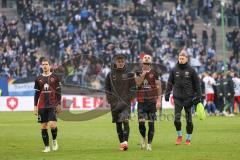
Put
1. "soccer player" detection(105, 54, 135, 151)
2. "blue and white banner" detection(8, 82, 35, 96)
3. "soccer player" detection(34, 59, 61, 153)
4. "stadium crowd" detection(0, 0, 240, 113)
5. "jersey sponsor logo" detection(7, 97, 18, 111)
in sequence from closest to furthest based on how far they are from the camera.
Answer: "soccer player" detection(105, 54, 135, 151)
"soccer player" detection(34, 59, 61, 153)
"jersey sponsor logo" detection(7, 97, 18, 111)
"blue and white banner" detection(8, 82, 35, 96)
"stadium crowd" detection(0, 0, 240, 113)

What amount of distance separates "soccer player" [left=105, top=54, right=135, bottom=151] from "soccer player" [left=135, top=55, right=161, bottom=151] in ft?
1.61

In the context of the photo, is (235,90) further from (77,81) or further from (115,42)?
(115,42)

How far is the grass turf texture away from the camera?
1802 centimetres

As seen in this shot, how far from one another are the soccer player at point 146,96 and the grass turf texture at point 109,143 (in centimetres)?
61

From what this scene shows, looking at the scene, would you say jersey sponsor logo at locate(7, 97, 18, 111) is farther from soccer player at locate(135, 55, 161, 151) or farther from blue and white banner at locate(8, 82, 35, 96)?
soccer player at locate(135, 55, 161, 151)

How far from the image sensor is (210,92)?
39344 millimetres

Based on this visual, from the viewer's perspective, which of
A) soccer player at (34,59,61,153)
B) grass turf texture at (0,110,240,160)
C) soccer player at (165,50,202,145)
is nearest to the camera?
grass turf texture at (0,110,240,160)

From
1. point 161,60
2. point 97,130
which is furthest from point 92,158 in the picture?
point 161,60

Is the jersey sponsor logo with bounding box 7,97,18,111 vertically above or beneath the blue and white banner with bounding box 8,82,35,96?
beneath

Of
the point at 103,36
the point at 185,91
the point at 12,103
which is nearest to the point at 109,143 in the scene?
the point at 185,91

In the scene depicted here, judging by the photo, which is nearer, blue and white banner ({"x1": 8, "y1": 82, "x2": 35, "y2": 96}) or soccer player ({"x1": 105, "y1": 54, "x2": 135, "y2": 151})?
soccer player ({"x1": 105, "y1": 54, "x2": 135, "y2": 151})

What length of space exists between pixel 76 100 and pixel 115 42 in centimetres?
983

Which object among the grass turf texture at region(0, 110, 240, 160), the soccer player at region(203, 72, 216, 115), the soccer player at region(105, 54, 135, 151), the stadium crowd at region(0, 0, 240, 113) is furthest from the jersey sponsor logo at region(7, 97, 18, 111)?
the soccer player at region(105, 54, 135, 151)

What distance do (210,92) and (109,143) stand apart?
18158 mm
